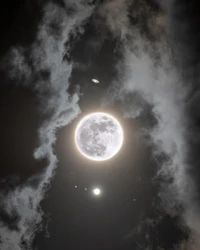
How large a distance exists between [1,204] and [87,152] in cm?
1247

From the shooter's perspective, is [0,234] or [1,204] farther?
[0,234]

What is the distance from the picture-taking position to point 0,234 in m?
29.8

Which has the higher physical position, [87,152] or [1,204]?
[87,152]

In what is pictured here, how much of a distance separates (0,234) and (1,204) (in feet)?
18.9

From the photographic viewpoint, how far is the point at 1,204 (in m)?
26.7

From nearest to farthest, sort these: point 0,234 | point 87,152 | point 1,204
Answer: point 87,152 < point 1,204 < point 0,234

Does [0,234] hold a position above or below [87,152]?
below

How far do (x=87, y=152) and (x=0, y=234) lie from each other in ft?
57.1

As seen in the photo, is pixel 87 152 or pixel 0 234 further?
pixel 0 234

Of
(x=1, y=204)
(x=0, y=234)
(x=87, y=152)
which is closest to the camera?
(x=87, y=152)

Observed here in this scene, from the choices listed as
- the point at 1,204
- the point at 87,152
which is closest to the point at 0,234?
the point at 1,204

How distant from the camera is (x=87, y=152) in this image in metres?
21.8

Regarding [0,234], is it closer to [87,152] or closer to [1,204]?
[1,204]
